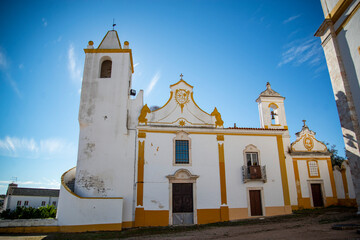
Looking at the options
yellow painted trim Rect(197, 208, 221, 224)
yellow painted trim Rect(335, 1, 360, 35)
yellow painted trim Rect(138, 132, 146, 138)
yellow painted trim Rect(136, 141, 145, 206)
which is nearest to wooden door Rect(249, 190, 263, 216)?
yellow painted trim Rect(197, 208, 221, 224)

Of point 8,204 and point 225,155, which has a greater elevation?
point 225,155

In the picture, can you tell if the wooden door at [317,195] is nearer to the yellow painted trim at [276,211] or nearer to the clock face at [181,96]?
the yellow painted trim at [276,211]

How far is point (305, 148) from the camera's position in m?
19.9

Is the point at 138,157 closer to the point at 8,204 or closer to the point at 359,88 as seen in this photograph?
the point at 359,88

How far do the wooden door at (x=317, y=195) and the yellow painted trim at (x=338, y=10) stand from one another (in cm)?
1352

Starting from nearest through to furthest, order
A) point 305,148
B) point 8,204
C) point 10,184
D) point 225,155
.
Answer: point 225,155, point 305,148, point 8,204, point 10,184

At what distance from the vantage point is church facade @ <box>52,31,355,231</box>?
49.4 feet

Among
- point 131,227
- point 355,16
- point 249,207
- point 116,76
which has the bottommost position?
point 131,227

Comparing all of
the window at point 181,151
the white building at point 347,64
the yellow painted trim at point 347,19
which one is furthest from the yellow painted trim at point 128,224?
the yellow painted trim at point 347,19

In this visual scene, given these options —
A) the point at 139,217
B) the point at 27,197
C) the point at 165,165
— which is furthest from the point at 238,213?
the point at 27,197

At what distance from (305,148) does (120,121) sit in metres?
15.1

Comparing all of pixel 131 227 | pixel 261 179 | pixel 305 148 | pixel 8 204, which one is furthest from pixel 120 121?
pixel 8 204

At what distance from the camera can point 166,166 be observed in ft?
52.7

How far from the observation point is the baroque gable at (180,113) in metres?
17.1
